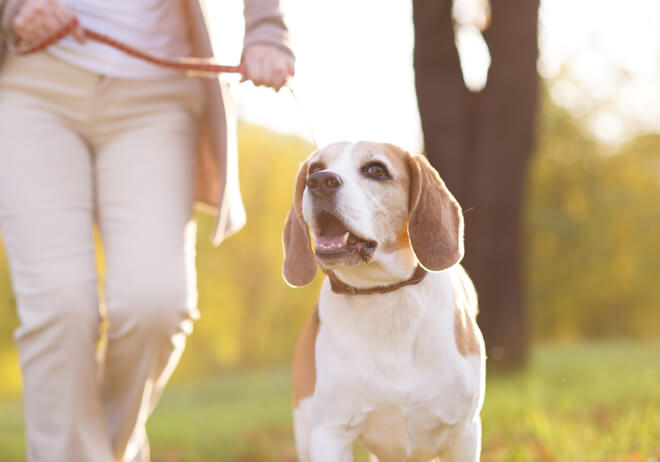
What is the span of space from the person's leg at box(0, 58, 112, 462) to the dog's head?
33.3 inches

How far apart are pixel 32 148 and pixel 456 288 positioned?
168cm

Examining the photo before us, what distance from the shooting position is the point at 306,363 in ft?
9.66

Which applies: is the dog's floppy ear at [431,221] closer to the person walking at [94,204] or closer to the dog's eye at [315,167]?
the dog's eye at [315,167]

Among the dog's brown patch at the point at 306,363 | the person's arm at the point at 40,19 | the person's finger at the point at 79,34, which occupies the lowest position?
the dog's brown patch at the point at 306,363

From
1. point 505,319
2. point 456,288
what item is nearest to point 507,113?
point 505,319

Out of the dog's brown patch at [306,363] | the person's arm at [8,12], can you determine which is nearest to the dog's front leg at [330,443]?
the dog's brown patch at [306,363]

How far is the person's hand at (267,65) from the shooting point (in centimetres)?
298

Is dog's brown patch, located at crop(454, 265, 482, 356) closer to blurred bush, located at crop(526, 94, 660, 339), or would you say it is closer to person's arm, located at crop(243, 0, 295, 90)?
person's arm, located at crop(243, 0, 295, 90)

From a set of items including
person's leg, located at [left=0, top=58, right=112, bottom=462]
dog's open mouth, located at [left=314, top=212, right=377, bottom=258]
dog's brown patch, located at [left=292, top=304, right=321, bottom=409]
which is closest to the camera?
dog's open mouth, located at [left=314, top=212, right=377, bottom=258]

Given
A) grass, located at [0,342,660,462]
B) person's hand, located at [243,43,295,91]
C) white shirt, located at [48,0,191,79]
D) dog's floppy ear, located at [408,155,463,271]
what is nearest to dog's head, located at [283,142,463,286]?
dog's floppy ear, located at [408,155,463,271]

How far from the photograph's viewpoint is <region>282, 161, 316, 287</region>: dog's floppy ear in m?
2.96

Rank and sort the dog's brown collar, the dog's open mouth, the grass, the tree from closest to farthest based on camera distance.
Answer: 1. the dog's open mouth
2. the dog's brown collar
3. the grass
4. the tree

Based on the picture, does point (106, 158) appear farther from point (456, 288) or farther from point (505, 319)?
point (505, 319)

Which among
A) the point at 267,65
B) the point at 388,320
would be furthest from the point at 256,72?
the point at 388,320
